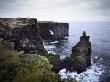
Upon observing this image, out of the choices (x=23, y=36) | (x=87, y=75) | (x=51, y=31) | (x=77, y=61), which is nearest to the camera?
(x=87, y=75)

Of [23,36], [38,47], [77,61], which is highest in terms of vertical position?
[23,36]

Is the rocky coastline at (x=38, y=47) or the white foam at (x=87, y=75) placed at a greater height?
the rocky coastline at (x=38, y=47)

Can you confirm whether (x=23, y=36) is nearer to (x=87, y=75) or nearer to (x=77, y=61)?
(x=77, y=61)

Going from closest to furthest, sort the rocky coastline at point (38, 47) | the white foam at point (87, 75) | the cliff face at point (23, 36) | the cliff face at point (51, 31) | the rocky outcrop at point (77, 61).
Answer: the cliff face at point (23, 36)
the white foam at point (87, 75)
the rocky coastline at point (38, 47)
the rocky outcrop at point (77, 61)
the cliff face at point (51, 31)

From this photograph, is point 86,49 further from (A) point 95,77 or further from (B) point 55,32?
(B) point 55,32

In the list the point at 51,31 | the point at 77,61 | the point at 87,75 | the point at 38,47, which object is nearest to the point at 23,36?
the point at 38,47

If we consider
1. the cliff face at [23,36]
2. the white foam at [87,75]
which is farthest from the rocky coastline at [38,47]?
the white foam at [87,75]

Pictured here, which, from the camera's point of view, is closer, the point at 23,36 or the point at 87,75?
the point at 87,75

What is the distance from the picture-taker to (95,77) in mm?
45781

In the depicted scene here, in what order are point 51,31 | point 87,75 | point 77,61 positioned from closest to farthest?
point 87,75
point 77,61
point 51,31

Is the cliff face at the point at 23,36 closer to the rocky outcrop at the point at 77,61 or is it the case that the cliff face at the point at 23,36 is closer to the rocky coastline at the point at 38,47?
the rocky coastline at the point at 38,47

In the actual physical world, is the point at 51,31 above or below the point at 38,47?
below

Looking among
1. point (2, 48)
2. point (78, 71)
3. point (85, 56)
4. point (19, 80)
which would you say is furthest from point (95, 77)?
point (19, 80)

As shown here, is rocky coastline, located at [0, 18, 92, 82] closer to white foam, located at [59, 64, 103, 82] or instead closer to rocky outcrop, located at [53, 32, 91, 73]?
rocky outcrop, located at [53, 32, 91, 73]
